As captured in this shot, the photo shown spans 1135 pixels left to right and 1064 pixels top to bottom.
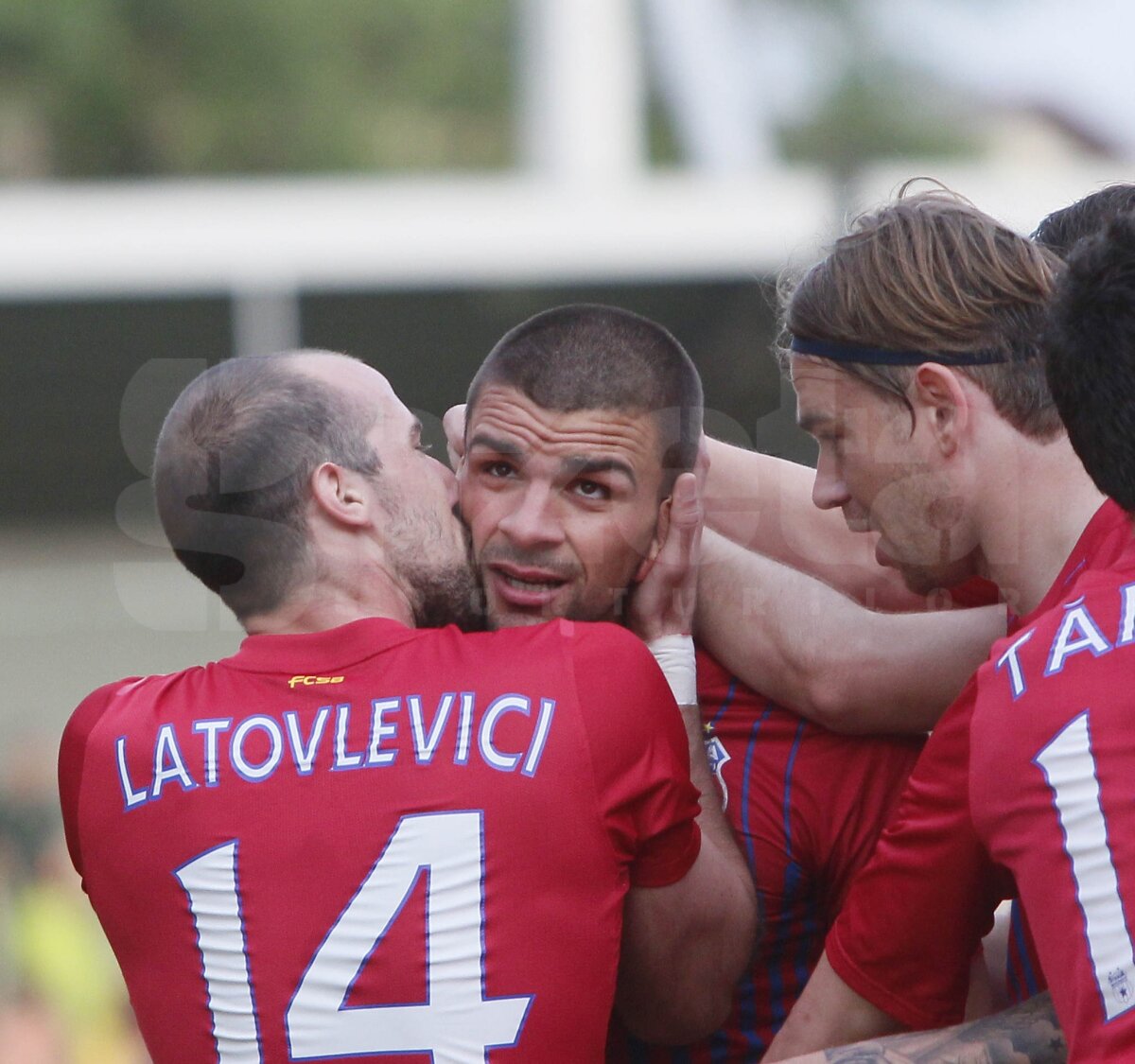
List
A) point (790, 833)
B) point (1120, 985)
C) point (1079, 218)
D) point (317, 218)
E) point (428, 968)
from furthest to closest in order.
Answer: point (317, 218), point (1079, 218), point (790, 833), point (428, 968), point (1120, 985)

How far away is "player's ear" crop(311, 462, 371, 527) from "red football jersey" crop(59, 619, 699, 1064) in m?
0.28

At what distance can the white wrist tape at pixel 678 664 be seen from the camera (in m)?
3.05

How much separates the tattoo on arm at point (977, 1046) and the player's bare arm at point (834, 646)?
64cm

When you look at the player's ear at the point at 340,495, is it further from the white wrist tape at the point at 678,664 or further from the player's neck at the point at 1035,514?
the player's neck at the point at 1035,514

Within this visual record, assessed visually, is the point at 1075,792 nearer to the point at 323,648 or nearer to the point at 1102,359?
the point at 1102,359

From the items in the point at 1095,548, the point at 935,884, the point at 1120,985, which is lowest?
the point at 1120,985

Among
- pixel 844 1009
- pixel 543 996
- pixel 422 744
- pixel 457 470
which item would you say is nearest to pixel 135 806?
pixel 422 744

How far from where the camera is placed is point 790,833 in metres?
3.20

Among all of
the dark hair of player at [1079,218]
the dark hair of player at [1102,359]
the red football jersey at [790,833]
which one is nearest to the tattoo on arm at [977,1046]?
the red football jersey at [790,833]

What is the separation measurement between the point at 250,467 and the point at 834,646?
4.04 ft

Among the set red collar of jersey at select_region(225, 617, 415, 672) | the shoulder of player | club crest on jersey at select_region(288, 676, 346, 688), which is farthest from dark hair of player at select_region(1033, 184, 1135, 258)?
the shoulder of player

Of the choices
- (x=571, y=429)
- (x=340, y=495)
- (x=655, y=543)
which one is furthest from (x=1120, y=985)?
(x=340, y=495)

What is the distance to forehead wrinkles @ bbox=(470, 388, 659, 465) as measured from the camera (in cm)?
319

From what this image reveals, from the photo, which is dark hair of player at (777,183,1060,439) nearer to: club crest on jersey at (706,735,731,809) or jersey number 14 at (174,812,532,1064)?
club crest on jersey at (706,735,731,809)
